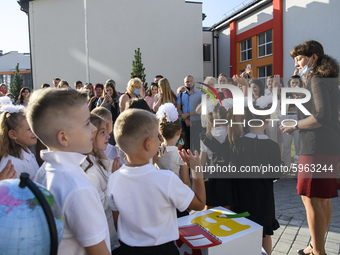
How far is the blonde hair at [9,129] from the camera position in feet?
7.47

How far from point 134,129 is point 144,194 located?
394 millimetres

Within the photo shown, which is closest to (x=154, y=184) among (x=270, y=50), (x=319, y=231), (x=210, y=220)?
(x=210, y=220)

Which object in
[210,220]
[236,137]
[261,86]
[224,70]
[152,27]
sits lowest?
[210,220]

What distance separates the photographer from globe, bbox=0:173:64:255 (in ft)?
2.82

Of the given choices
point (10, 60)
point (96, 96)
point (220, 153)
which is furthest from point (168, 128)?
point (10, 60)

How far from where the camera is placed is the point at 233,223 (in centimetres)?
211

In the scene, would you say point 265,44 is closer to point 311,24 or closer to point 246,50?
point 246,50

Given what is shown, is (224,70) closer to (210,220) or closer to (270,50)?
(270,50)

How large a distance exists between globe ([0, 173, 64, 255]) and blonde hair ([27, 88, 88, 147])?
31 centimetres

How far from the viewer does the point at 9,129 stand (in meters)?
2.34

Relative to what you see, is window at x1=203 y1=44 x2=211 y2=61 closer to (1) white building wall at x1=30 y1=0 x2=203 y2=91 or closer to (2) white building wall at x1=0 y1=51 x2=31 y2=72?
(1) white building wall at x1=30 y1=0 x2=203 y2=91

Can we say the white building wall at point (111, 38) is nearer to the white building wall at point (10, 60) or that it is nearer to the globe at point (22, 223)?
the globe at point (22, 223)

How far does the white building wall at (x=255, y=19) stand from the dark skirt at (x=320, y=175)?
702 inches

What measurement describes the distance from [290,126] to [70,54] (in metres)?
21.8
